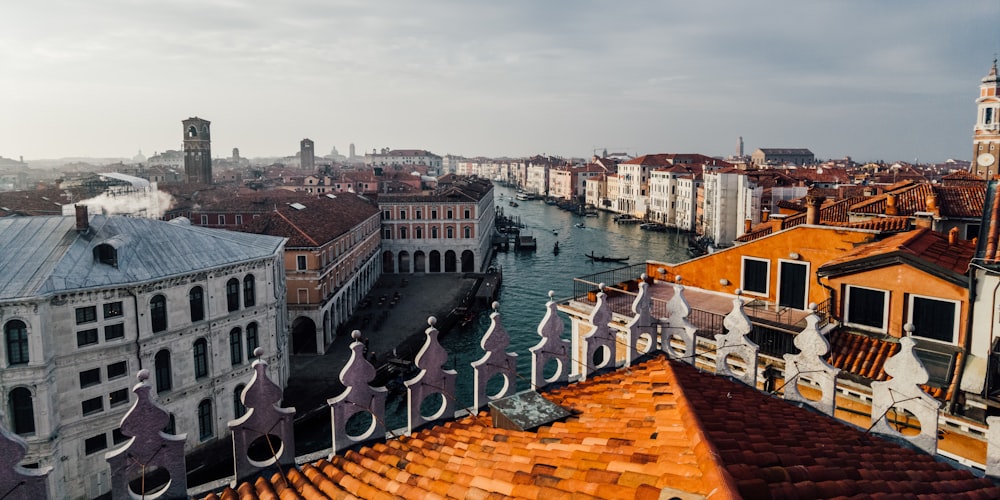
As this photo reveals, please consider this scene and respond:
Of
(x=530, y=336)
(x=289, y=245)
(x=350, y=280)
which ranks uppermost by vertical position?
(x=289, y=245)

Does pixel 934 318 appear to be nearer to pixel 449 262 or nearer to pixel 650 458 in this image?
pixel 650 458

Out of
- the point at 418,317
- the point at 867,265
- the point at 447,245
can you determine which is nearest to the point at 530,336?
the point at 418,317

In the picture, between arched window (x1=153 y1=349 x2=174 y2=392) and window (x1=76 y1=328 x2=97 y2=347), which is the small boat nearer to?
arched window (x1=153 y1=349 x2=174 y2=392)

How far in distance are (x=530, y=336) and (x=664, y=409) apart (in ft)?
106

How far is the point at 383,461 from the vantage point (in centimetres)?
674

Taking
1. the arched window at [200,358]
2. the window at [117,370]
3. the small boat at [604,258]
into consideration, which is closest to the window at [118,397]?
the window at [117,370]

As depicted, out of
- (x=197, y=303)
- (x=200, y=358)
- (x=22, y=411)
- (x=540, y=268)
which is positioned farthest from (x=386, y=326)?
(x=540, y=268)

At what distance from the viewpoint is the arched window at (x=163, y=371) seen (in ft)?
73.1

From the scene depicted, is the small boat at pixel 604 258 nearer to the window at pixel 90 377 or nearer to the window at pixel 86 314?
the window at pixel 90 377

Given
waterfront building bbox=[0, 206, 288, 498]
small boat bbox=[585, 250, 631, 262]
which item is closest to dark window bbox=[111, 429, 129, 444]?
waterfront building bbox=[0, 206, 288, 498]

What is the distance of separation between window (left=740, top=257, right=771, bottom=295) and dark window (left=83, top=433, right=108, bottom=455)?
19732 mm

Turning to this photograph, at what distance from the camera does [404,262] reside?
59.3 m

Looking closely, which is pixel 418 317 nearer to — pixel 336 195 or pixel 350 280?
pixel 350 280

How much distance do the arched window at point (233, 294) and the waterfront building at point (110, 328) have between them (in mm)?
39
